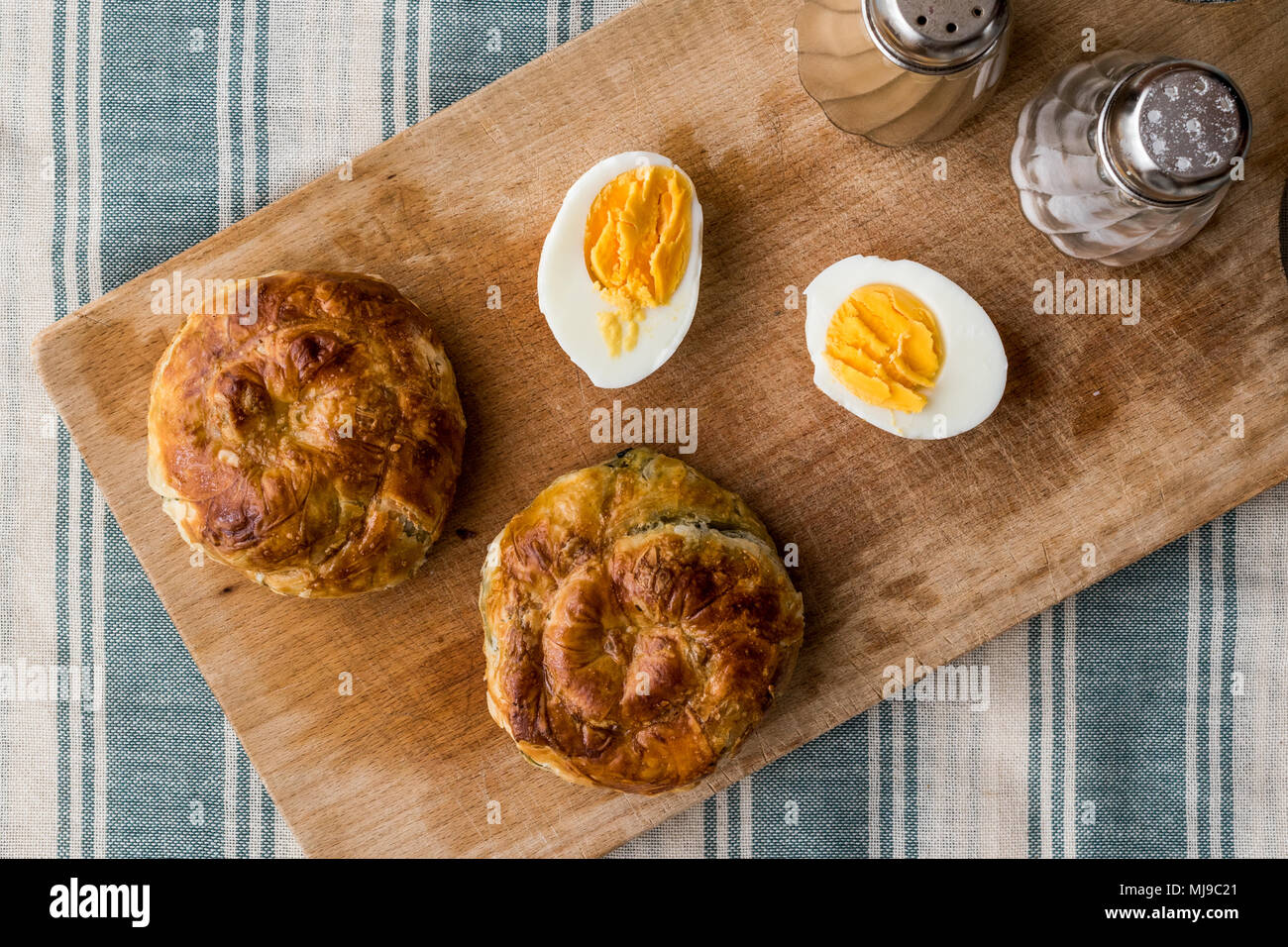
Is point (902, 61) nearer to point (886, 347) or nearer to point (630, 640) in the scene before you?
point (886, 347)

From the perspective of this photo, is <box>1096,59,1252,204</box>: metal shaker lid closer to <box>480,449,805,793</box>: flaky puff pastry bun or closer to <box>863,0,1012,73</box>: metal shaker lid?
<box>863,0,1012,73</box>: metal shaker lid

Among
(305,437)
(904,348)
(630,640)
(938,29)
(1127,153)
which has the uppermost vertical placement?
(938,29)

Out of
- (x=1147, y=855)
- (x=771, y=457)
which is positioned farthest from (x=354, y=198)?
(x=1147, y=855)

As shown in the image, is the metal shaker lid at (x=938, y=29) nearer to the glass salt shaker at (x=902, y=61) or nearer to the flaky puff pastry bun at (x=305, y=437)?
the glass salt shaker at (x=902, y=61)

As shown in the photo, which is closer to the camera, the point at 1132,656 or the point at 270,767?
the point at 270,767

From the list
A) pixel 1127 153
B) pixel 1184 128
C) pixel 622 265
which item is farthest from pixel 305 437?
pixel 1184 128

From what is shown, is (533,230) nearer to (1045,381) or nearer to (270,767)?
(1045,381)

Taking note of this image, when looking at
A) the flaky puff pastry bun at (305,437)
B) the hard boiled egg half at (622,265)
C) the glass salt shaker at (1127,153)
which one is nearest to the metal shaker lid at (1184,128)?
the glass salt shaker at (1127,153)
